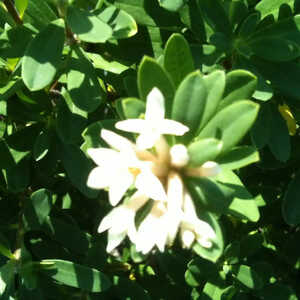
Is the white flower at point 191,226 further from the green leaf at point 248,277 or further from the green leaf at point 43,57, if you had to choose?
the green leaf at point 248,277

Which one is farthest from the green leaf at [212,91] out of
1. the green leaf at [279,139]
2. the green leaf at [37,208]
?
the green leaf at [37,208]

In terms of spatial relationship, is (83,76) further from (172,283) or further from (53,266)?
(172,283)

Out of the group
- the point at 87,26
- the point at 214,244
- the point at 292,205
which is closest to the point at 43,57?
the point at 87,26

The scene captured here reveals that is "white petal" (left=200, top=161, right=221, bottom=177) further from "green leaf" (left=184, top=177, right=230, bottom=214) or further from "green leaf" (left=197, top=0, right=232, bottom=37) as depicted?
"green leaf" (left=197, top=0, right=232, bottom=37)

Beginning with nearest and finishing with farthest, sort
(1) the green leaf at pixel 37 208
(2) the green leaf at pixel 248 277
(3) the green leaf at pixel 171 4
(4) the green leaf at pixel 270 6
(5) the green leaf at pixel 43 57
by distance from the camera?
1. (5) the green leaf at pixel 43 57
2. (3) the green leaf at pixel 171 4
3. (4) the green leaf at pixel 270 6
4. (1) the green leaf at pixel 37 208
5. (2) the green leaf at pixel 248 277

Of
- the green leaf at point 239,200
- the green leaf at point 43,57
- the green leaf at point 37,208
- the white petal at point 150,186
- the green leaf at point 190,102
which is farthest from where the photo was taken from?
the green leaf at point 37,208
